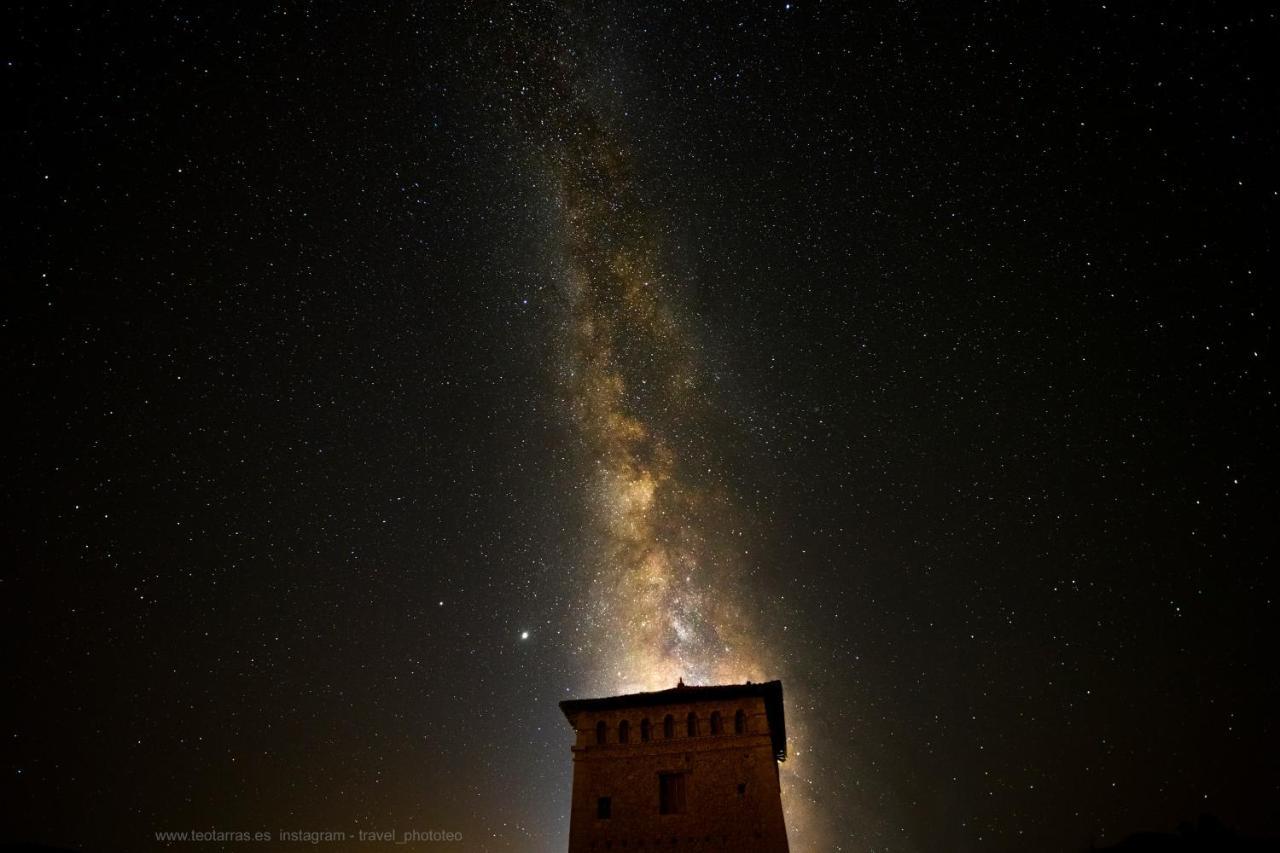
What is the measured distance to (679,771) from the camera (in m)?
23.2

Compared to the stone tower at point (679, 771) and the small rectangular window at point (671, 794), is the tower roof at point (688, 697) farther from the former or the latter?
the small rectangular window at point (671, 794)

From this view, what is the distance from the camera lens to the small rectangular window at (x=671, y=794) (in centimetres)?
2252

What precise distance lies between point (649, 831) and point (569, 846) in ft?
8.84

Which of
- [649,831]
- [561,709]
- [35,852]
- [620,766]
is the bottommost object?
[35,852]

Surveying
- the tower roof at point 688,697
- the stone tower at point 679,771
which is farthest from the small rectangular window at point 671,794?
the tower roof at point 688,697

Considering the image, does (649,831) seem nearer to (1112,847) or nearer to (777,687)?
(777,687)

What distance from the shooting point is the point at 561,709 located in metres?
25.3

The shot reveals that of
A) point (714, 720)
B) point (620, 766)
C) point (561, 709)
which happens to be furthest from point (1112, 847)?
point (561, 709)

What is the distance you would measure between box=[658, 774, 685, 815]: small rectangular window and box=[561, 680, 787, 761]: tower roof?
2.46 metres

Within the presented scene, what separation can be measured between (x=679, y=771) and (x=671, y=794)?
2.46 feet

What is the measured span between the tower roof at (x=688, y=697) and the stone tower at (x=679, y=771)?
1.3 inches

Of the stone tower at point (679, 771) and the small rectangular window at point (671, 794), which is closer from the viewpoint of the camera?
the stone tower at point (679, 771)

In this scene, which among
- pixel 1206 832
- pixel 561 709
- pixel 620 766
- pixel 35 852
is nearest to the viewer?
pixel 1206 832

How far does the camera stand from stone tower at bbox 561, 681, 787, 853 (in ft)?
Answer: 71.9
